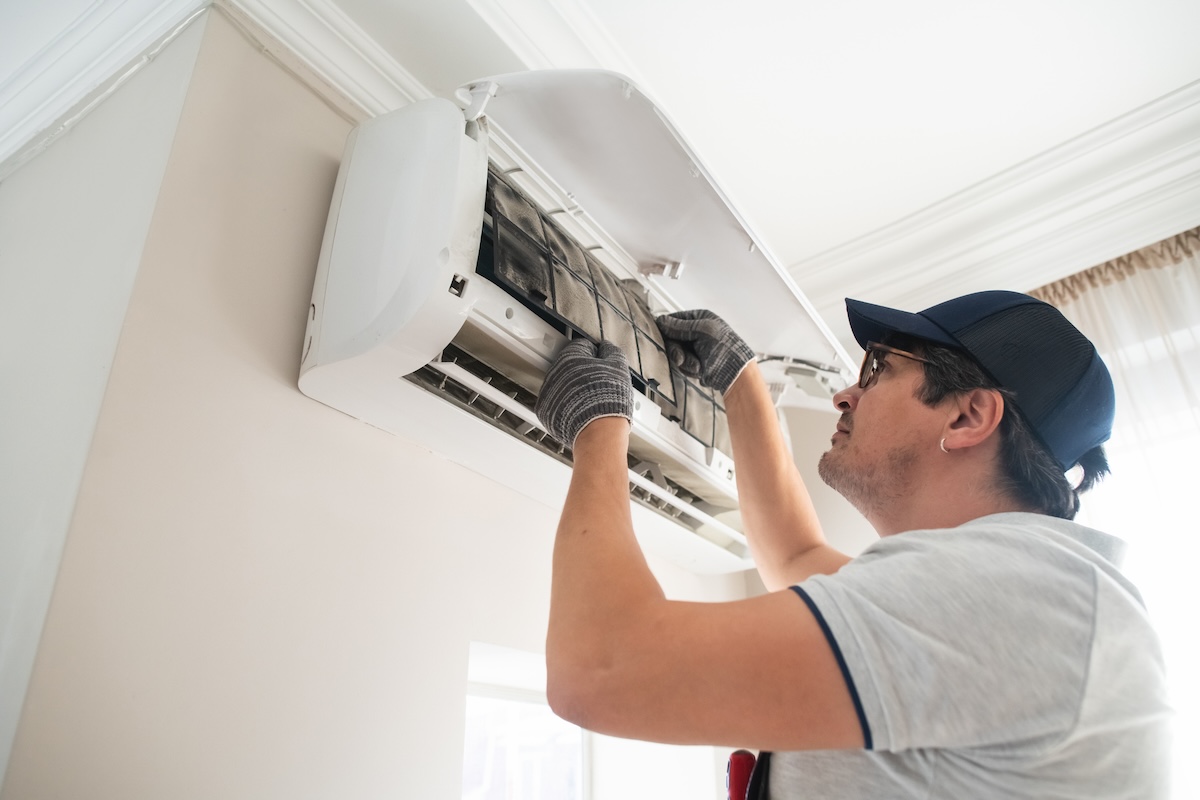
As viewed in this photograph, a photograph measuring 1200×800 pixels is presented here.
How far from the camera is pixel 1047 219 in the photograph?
205 cm

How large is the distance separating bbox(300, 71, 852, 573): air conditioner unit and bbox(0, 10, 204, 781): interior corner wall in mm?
250

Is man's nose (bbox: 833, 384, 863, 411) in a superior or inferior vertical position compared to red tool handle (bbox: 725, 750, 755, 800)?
superior

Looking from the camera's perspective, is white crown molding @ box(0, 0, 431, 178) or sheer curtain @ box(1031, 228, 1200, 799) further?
sheer curtain @ box(1031, 228, 1200, 799)

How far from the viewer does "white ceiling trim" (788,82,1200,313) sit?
189 centimetres

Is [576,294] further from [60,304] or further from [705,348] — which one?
[60,304]

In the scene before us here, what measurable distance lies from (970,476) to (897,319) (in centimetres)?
23

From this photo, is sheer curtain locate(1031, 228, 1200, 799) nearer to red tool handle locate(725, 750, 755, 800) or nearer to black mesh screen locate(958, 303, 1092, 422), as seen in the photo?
black mesh screen locate(958, 303, 1092, 422)

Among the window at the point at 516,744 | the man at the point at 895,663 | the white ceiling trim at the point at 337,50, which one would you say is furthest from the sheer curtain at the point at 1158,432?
the white ceiling trim at the point at 337,50

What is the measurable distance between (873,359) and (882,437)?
0.49ft

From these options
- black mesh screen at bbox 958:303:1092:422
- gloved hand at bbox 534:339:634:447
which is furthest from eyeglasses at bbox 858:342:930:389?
gloved hand at bbox 534:339:634:447

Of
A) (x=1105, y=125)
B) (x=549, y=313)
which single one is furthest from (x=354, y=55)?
(x=1105, y=125)

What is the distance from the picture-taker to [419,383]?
1154 millimetres

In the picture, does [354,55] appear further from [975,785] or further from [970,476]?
[975,785]

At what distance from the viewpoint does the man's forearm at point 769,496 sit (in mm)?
1312
